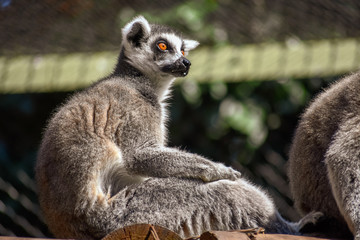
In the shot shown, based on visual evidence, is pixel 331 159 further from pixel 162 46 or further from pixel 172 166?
pixel 162 46

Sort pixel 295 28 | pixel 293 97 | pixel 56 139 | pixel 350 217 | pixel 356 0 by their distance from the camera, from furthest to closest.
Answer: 1. pixel 293 97
2. pixel 295 28
3. pixel 356 0
4. pixel 56 139
5. pixel 350 217

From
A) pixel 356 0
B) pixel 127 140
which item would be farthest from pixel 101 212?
pixel 356 0

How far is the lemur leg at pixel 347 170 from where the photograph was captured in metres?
3.79

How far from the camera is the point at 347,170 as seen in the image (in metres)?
3.87

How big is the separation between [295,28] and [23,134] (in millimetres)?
3178

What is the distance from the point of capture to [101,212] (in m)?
3.87

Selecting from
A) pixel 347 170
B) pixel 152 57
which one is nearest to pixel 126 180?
pixel 152 57

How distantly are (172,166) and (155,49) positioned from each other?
1188mm

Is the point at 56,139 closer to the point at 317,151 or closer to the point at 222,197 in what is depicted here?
the point at 222,197

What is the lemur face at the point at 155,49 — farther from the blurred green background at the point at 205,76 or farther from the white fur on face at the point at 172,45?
the blurred green background at the point at 205,76

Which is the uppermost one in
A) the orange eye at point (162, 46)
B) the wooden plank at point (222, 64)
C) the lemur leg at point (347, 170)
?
the orange eye at point (162, 46)

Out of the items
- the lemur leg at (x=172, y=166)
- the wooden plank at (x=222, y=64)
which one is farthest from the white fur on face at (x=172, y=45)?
the wooden plank at (x=222, y=64)

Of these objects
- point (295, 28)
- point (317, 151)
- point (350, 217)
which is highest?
point (295, 28)

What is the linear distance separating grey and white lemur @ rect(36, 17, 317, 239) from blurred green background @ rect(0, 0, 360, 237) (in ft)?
7.57
